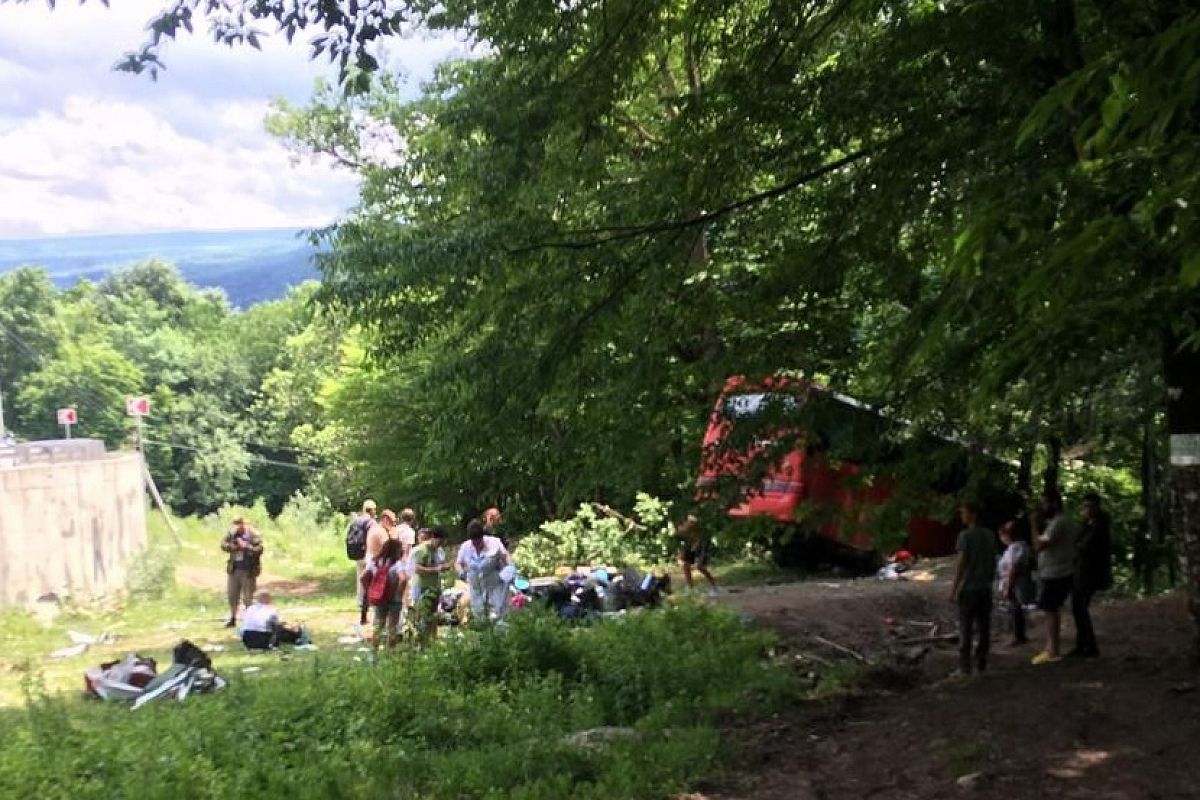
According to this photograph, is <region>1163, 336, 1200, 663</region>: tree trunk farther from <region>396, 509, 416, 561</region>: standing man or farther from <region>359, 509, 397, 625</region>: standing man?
<region>359, 509, 397, 625</region>: standing man

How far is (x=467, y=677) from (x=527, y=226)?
3.37 m

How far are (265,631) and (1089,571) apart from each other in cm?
910

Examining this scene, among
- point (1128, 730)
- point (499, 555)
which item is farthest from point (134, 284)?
point (1128, 730)

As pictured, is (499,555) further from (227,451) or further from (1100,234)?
(227,451)

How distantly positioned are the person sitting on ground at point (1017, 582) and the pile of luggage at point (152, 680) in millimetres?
6853

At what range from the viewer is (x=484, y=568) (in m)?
11.3

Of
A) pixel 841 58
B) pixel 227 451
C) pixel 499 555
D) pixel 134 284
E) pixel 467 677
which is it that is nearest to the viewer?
pixel 841 58

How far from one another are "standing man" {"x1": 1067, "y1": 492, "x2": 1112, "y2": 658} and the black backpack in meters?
8.59

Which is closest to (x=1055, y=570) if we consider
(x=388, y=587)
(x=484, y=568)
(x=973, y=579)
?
(x=973, y=579)

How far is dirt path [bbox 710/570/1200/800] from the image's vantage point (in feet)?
18.2

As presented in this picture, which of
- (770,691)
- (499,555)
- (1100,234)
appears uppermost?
(1100,234)

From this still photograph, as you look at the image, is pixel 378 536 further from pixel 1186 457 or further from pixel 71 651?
pixel 1186 457

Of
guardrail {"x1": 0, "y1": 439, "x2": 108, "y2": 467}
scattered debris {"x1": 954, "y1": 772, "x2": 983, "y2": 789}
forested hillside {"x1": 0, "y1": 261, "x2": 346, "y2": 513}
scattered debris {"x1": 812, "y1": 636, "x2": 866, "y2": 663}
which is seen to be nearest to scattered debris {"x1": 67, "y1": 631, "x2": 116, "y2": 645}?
guardrail {"x1": 0, "y1": 439, "x2": 108, "y2": 467}

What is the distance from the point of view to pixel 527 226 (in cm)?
743
